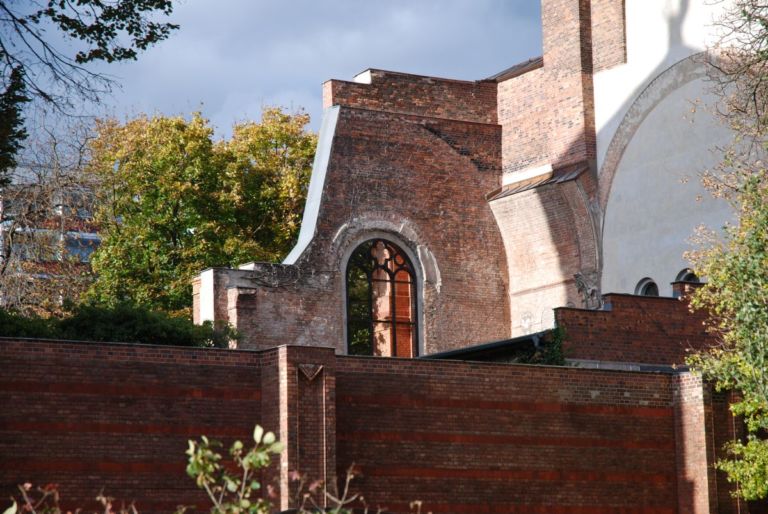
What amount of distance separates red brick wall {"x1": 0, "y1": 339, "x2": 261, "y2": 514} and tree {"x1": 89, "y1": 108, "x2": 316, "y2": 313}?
16.2m

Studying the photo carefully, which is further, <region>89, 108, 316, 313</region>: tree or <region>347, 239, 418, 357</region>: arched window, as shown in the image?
<region>89, 108, 316, 313</region>: tree

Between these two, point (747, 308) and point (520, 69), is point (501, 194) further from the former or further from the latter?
point (747, 308)

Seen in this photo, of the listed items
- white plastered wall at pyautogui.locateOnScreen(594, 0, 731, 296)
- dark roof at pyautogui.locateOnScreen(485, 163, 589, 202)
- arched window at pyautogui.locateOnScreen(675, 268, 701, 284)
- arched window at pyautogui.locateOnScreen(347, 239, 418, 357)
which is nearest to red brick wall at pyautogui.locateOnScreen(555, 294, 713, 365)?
arched window at pyautogui.locateOnScreen(675, 268, 701, 284)

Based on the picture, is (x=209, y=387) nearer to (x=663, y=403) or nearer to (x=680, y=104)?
(x=663, y=403)

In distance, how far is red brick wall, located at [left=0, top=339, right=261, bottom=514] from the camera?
16.8 meters

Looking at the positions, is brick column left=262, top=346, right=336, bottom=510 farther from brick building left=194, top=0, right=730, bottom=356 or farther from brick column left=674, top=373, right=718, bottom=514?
brick building left=194, top=0, right=730, bottom=356

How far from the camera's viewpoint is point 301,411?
704 inches

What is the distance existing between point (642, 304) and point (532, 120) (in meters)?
7.71

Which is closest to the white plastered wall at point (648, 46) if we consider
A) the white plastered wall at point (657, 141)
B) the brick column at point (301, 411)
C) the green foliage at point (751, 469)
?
the white plastered wall at point (657, 141)

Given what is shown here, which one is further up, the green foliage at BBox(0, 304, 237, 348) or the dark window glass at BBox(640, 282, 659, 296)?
the dark window glass at BBox(640, 282, 659, 296)

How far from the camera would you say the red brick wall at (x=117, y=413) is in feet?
55.1

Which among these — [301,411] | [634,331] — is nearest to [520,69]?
[634,331]

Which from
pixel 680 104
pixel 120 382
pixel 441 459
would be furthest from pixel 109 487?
pixel 680 104

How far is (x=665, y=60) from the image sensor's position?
1100 inches
